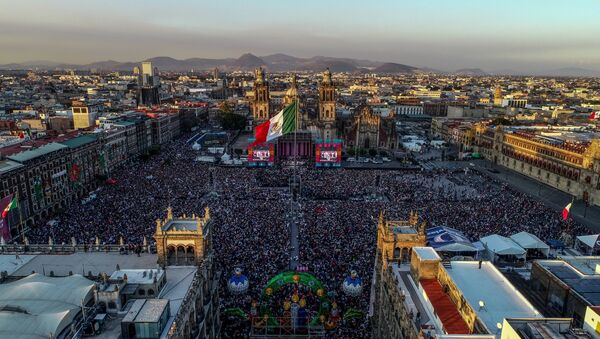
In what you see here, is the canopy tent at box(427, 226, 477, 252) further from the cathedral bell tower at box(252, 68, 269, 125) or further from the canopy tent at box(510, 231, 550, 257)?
the cathedral bell tower at box(252, 68, 269, 125)

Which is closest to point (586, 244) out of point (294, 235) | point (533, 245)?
point (533, 245)

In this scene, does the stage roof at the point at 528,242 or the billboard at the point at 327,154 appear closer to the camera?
the stage roof at the point at 528,242

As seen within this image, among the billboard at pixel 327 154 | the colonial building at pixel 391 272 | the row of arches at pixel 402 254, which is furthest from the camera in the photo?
the billboard at pixel 327 154

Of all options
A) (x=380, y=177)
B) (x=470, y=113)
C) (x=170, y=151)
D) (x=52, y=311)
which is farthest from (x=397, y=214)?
(x=470, y=113)

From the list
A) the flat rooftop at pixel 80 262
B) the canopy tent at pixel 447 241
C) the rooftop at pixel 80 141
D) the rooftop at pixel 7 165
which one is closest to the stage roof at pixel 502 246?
the canopy tent at pixel 447 241

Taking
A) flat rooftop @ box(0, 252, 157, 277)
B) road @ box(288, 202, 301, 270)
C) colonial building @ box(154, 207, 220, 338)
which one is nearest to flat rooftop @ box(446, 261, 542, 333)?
colonial building @ box(154, 207, 220, 338)

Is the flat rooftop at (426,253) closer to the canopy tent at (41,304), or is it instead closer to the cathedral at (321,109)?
the canopy tent at (41,304)
